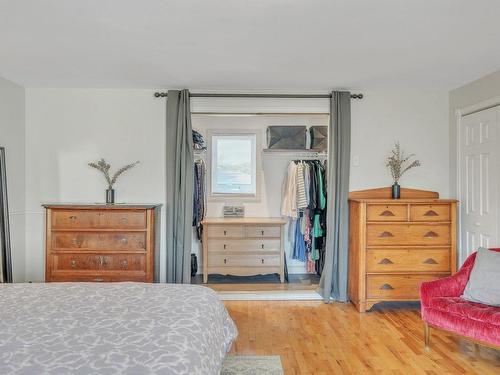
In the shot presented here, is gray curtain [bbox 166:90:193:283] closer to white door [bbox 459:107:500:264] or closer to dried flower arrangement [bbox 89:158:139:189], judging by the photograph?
dried flower arrangement [bbox 89:158:139:189]

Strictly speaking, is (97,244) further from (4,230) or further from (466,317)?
(466,317)

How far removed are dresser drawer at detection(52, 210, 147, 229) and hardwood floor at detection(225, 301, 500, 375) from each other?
135 cm

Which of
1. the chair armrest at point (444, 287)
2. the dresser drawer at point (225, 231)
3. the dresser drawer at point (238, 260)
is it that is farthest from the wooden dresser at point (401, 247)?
the dresser drawer at point (225, 231)

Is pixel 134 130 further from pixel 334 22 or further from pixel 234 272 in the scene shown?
pixel 334 22

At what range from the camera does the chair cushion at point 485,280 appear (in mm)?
2787

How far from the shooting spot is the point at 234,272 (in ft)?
16.1

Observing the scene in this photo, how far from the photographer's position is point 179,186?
162 inches

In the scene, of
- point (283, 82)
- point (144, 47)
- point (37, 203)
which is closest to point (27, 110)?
point (37, 203)

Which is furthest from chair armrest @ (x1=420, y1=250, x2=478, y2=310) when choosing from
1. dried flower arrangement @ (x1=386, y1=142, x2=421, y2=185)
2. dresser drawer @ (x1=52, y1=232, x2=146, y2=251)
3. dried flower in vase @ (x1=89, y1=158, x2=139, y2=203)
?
dried flower in vase @ (x1=89, y1=158, x2=139, y2=203)

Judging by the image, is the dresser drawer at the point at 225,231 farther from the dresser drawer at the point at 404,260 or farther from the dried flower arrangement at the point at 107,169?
the dresser drawer at the point at 404,260

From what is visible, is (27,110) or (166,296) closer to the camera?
(166,296)

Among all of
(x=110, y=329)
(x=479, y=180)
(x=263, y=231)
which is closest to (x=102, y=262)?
(x=263, y=231)

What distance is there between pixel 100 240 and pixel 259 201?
236 cm

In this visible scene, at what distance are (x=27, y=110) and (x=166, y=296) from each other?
3166 millimetres
